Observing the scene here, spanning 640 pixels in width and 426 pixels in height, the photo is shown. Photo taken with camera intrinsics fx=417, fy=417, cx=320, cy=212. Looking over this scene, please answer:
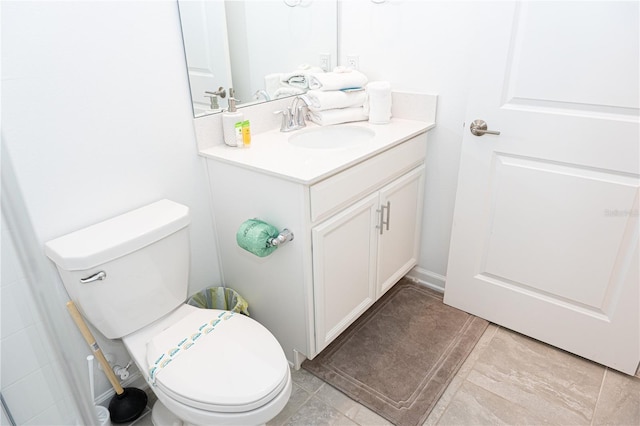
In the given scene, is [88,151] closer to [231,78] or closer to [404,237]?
[231,78]

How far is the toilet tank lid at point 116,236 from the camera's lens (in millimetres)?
1234

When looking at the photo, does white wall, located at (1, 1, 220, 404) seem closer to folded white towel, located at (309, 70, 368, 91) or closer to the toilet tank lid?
the toilet tank lid

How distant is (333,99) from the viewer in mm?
→ 1950

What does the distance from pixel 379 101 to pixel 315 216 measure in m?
0.79

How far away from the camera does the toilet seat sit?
1.18 metres

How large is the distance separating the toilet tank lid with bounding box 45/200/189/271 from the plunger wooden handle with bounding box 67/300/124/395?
0.63 ft

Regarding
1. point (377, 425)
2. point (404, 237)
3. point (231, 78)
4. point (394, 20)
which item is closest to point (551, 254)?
point (404, 237)

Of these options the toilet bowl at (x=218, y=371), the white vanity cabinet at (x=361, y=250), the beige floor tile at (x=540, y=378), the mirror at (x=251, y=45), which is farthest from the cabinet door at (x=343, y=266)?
the mirror at (x=251, y=45)

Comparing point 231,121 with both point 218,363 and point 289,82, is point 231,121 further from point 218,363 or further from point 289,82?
point 218,363

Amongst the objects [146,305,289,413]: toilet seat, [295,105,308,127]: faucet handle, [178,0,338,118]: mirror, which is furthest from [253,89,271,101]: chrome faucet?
[146,305,289,413]: toilet seat

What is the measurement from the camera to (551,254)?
1756 millimetres

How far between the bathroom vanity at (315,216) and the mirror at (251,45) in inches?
8.8

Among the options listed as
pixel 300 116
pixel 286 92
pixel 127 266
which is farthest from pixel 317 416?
pixel 286 92

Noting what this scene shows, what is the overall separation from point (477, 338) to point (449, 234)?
20.5 inches
